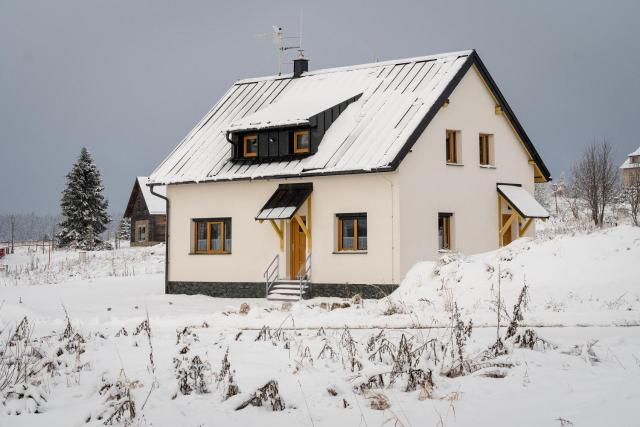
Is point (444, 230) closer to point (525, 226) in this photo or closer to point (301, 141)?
point (525, 226)

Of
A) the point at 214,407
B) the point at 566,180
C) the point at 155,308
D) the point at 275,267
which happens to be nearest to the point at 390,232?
the point at 275,267

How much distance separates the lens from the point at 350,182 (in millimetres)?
21688

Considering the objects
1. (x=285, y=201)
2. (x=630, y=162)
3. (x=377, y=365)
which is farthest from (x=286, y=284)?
(x=630, y=162)

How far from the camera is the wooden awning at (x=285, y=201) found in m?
22.0

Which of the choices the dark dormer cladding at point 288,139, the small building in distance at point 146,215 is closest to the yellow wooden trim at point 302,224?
the dark dormer cladding at point 288,139

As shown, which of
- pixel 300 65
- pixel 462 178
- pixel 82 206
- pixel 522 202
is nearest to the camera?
pixel 462 178

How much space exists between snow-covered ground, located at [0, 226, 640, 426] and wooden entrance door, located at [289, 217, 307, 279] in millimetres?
7888

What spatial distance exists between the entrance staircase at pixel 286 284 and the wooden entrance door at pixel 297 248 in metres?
0.43

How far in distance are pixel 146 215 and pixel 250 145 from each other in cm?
3214

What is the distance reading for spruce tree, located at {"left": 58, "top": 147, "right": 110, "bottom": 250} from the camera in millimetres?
53344

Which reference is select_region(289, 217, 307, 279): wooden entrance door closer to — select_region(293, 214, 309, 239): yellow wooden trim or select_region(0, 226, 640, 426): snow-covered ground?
select_region(293, 214, 309, 239): yellow wooden trim

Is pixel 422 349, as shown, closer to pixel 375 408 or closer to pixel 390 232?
pixel 375 408

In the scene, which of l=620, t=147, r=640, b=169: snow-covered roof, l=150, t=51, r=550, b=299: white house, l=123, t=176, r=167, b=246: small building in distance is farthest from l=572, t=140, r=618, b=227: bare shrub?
l=620, t=147, r=640, b=169: snow-covered roof

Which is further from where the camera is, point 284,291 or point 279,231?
point 279,231
